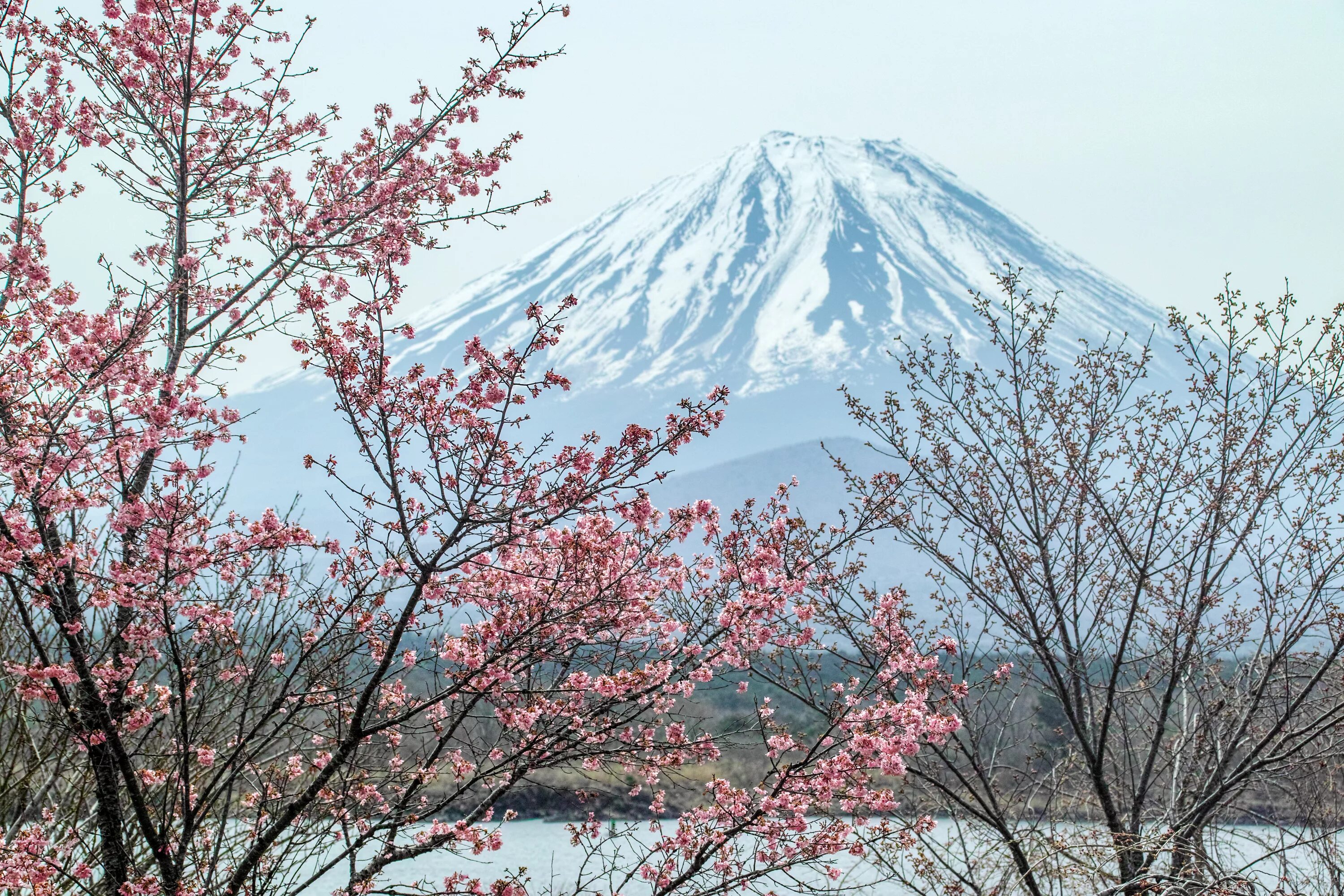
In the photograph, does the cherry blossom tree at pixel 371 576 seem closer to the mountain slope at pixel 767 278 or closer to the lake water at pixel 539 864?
the lake water at pixel 539 864

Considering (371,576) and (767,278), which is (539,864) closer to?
(371,576)

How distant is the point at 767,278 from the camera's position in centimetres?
13738

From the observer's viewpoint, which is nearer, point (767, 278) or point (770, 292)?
point (767, 278)

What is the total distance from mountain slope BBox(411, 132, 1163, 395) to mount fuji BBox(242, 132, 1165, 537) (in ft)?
0.88

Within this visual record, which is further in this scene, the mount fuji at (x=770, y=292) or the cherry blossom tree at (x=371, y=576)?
the mount fuji at (x=770, y=292)

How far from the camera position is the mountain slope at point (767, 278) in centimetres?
12800

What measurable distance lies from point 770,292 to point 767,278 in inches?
83.2

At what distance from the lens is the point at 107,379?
14.2 feet

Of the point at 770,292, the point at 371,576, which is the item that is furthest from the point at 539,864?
the point at 770,292

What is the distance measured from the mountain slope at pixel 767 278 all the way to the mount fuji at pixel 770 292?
0.27 meters

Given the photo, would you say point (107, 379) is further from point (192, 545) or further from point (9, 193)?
point (9, 193)

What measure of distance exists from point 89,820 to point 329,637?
2898 millimetres

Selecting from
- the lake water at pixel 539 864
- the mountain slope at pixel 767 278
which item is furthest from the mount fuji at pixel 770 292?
the lake water at pixel 539 864

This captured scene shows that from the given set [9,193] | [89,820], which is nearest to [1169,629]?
[89,820]
